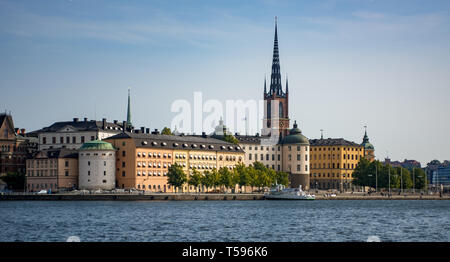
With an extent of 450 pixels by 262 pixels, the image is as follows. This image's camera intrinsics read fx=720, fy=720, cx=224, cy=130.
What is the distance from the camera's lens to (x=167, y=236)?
5025 cm

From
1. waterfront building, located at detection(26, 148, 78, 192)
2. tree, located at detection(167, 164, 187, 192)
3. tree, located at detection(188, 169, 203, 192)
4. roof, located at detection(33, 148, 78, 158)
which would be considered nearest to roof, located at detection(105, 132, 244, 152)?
tree, located at detection(167, 164, 187, 192)

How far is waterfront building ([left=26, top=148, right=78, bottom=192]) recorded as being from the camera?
429 ft

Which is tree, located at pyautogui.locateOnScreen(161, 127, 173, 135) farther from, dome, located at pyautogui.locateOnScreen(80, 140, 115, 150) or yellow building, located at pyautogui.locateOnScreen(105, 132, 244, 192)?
dome, located at pyautogui.locateOnScreen(80, 140, 115, 150)

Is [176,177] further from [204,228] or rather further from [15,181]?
[204,228]

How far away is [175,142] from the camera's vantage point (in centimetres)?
14312

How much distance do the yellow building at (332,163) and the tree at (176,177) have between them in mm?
68594

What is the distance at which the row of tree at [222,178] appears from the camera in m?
132

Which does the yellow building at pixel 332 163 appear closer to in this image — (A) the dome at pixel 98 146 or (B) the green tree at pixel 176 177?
(B) the green tree at pixel 176 177

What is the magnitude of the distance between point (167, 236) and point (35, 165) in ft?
297

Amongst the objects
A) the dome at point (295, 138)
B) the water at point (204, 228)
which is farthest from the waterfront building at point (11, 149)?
the water at point (204, 228)

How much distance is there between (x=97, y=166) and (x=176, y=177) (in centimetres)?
1435

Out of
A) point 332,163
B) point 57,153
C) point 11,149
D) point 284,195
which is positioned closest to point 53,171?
point 57,153
